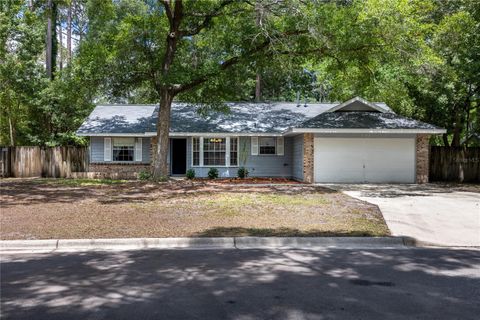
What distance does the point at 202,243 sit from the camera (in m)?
8.93

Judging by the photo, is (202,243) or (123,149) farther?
(123,149)

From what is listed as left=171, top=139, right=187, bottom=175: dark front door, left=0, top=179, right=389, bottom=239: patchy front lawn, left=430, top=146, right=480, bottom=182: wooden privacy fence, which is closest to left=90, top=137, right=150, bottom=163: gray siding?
left=171, top=139, right=187, bottom=175: dark front door

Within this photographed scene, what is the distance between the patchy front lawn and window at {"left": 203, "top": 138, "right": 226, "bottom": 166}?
8.40 metres

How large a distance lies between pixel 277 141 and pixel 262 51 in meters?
7.00

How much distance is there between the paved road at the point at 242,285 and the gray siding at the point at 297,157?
50.7ft

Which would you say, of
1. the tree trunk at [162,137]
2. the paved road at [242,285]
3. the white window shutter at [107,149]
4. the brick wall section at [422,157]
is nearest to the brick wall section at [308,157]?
the brick wall section at [422,157]

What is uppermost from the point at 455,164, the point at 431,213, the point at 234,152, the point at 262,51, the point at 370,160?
the point at 262,51

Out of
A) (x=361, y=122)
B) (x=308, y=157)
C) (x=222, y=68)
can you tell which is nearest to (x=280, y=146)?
(x=308, y=157)

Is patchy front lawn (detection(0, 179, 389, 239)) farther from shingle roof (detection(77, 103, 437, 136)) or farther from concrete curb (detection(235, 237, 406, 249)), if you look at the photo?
shingle roof (detection(77, 103, 437, 136))

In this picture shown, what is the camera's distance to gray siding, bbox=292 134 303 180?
77.2 ft

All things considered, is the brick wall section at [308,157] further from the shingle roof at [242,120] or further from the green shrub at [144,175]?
the green shrub at [144,175]

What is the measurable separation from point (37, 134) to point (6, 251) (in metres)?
25.3

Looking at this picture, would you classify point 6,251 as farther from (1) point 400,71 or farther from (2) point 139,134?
(1) point 400,71

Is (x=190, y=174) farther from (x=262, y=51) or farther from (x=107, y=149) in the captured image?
(x=262, y=51)
